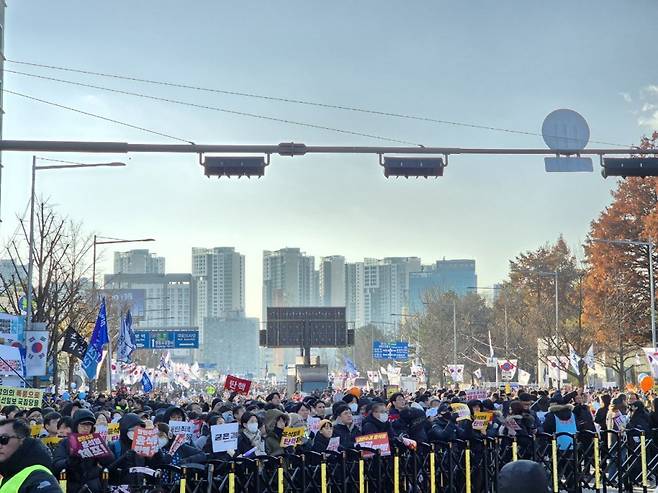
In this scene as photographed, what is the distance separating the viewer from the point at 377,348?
87062 mm

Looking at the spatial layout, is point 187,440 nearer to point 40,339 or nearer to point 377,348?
point 40,339

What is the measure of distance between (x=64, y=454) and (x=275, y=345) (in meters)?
59.6

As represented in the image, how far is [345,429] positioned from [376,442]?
1.07 m

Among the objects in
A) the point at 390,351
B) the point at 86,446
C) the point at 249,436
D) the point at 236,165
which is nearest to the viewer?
the point at 86,446

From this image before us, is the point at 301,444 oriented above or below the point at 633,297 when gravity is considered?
below

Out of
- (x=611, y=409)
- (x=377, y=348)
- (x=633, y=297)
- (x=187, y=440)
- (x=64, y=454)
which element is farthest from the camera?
(x=377, y=348)

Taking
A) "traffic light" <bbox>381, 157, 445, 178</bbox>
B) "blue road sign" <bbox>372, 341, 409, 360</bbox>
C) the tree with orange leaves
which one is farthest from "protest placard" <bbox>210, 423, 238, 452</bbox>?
"blue road sign" <bbox>372, 341, 409, 360</bbox>

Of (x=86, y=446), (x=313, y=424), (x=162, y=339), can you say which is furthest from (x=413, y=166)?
(x=162, y=339)

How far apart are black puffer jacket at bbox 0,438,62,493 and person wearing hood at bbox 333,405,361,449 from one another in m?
9.19

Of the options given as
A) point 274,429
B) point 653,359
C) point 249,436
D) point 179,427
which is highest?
point 653,359

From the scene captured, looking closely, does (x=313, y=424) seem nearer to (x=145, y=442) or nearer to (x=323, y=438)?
(x=323, y=438)

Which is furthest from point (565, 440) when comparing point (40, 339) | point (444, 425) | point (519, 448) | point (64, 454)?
point (40, 339)

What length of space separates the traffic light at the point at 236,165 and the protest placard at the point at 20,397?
6.81 m

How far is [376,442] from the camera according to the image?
50.5 feet
